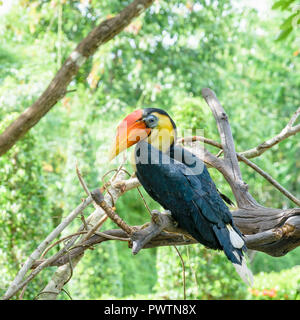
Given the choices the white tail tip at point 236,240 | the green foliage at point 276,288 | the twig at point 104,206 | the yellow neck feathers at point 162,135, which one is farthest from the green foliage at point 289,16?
the green foliage at point 276,288

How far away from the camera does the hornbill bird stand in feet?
5.27

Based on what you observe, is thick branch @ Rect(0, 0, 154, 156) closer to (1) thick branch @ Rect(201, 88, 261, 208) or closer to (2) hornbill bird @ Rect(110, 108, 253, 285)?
(2) hornbill bird @ Rect(110, 108, 253, 285)

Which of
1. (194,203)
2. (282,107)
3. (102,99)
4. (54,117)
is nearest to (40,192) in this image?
(194,203)

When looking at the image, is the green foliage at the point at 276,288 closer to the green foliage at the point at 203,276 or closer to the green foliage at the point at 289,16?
the green foliage at the point at 203,276

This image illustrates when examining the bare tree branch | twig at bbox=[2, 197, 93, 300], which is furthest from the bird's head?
the bare tree branch

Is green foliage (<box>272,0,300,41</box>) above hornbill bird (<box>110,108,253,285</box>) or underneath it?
above

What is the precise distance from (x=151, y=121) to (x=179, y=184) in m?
0.36

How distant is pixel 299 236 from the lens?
64.6 inches

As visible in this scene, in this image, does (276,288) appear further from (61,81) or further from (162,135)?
(61,81)

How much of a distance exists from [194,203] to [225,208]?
4.8 inches

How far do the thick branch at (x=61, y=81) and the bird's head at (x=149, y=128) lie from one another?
0.99 feet

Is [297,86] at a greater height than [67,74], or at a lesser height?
greater
